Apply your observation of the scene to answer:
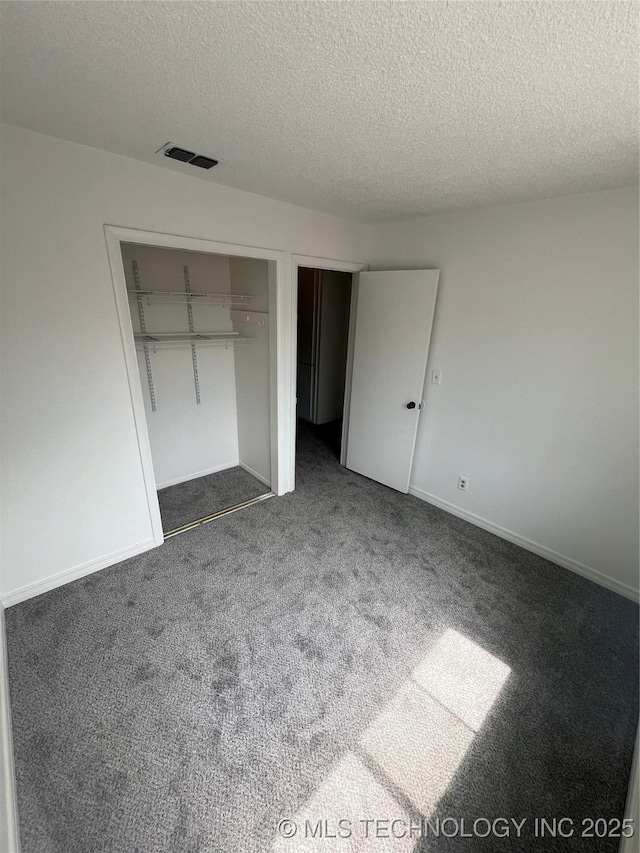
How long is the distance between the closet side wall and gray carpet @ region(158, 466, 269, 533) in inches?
6.5

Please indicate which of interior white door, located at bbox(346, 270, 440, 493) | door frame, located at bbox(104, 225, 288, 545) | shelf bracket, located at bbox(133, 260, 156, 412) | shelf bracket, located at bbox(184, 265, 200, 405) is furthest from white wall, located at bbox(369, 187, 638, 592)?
shelf bracket, located at bbox(133, 260, 156, 412)

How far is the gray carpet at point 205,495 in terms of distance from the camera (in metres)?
2.89

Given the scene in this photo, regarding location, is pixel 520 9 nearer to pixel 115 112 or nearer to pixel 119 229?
pixel 115 112

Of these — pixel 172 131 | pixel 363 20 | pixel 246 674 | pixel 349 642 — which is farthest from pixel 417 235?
pixel 246 674

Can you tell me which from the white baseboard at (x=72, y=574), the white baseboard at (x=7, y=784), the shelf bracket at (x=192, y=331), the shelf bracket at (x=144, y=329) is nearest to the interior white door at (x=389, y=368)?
the shelf bracket at (x=192, y=331)

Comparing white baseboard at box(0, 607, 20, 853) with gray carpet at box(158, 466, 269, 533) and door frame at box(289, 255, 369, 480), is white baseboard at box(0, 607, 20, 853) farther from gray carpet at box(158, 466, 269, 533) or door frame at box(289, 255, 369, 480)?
door frame at box(289, 255, 369, 480)

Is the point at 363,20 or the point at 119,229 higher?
the point at 363,20

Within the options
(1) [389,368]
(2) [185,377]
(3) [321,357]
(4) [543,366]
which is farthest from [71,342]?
(3) [321,357]

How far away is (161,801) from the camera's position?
125cm

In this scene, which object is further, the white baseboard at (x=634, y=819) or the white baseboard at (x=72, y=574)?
the white baseboard at (x=72, y=574)

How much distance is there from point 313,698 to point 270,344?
2.32m

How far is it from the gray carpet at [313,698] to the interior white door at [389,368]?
1.06 meters

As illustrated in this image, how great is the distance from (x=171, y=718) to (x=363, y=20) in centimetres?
250

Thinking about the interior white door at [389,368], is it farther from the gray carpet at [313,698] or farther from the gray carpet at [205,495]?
the gray carpet at [205,495]
